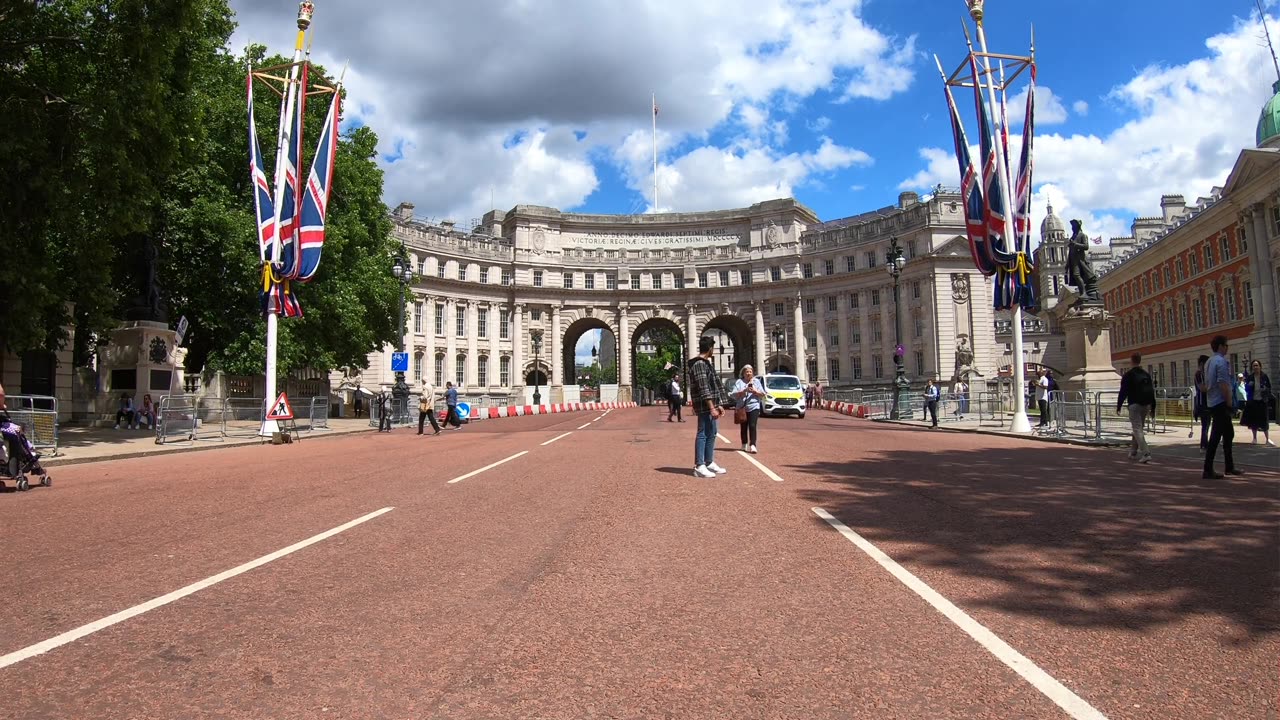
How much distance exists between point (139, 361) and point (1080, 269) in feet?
104

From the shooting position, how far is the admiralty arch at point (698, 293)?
2544 inches

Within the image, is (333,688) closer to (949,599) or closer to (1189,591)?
(949,599)

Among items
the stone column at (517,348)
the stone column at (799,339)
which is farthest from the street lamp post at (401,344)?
the stone column at (799,339)

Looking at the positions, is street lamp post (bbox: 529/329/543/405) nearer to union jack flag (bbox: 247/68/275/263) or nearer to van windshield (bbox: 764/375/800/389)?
van windshield (bbox: 764/375/800/389)

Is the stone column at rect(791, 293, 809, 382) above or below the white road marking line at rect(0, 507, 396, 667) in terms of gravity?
above

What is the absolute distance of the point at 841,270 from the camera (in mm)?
71125

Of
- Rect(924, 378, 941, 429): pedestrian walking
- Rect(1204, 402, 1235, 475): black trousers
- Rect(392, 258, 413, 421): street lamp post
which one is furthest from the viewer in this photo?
Rect(392, 258, 413, 421): street lamp post

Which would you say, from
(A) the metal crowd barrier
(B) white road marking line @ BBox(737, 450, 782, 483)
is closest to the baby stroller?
(A) the metal crowd barrier

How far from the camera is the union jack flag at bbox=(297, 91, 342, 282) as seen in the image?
21.1 m

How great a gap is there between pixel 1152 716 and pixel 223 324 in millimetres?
32574

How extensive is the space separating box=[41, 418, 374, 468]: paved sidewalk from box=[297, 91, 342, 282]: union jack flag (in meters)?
5.11

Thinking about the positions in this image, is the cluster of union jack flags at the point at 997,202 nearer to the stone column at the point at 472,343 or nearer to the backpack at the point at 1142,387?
the backpack at the point at 1142,387

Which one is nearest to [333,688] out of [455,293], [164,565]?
[164,565]

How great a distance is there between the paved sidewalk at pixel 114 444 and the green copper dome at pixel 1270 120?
59614 mm
